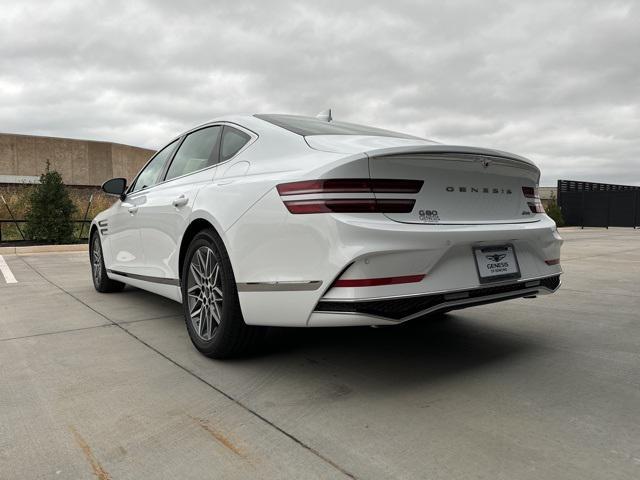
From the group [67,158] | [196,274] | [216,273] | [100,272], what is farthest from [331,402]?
[67,158]

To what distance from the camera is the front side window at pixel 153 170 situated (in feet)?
14.6

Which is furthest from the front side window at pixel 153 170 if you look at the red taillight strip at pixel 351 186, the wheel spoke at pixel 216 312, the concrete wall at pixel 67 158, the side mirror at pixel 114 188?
the concrete wall at pixel 67 158

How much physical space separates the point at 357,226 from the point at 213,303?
1.20 meters

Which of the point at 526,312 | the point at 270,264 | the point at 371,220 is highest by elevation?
the point at 371,220

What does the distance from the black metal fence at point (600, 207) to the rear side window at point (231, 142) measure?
28362 millimetres

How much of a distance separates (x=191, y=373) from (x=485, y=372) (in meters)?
1.65

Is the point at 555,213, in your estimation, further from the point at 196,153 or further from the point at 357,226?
the point at 357,226

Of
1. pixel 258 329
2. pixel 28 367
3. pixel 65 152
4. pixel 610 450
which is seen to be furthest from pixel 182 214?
pixel 65 152

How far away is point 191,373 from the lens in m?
2.91

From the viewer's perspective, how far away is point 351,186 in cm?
240

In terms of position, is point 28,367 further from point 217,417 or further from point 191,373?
point 217,417

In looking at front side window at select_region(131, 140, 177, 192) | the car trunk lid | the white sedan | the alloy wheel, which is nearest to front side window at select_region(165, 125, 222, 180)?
the white sedan

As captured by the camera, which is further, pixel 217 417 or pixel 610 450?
pixel 217 417

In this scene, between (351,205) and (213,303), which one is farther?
(213,303)
